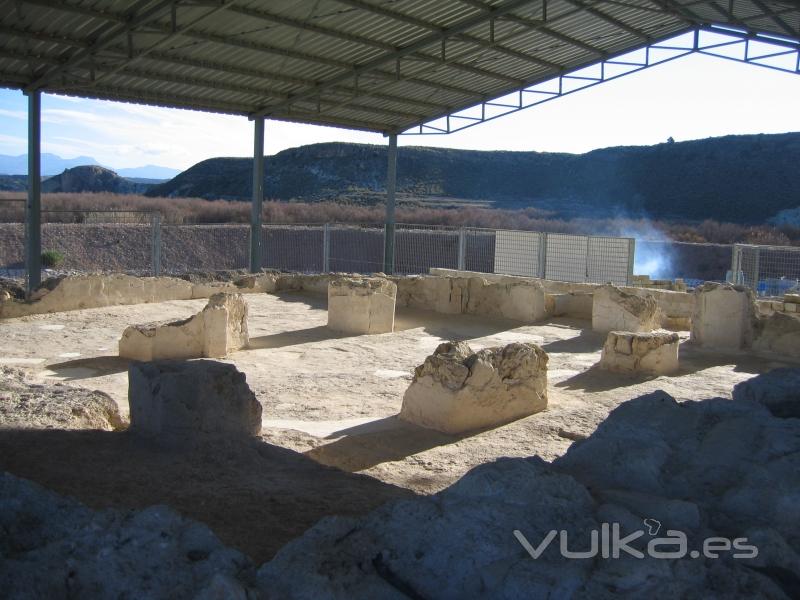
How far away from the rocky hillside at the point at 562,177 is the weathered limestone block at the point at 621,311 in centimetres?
4263

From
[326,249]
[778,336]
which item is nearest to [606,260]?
[778,336]

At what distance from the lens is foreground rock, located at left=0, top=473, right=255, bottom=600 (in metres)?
2.54

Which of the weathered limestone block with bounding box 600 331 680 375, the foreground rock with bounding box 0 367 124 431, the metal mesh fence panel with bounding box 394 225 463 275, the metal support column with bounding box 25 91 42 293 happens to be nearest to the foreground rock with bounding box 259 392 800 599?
the foreground rock with bounding box 0 367 124 431

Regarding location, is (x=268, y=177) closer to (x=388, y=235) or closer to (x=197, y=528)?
(x=388, y=235)

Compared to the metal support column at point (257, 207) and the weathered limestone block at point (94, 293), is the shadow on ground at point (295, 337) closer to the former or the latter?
the weathered limestone block at point (94, 293)

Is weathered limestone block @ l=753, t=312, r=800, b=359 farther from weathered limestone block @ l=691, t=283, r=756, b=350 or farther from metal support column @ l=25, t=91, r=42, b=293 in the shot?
metal support column @ l=25, t=91, r=42, b=293

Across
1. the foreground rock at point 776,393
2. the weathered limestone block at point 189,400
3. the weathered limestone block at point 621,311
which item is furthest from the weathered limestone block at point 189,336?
the foreground rock at point 776,393

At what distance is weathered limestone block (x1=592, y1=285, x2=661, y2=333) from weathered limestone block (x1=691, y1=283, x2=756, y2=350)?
42.4 inches

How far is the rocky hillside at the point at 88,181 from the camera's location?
72819 mm

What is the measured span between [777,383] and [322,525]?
3.65m

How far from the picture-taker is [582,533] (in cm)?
306

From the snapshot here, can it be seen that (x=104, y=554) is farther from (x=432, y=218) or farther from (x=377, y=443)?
(x=432, y=218)

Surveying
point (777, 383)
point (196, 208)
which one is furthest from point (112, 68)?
point (196, 208)

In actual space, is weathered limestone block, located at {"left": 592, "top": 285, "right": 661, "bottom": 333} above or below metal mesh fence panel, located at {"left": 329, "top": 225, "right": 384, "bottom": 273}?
below
